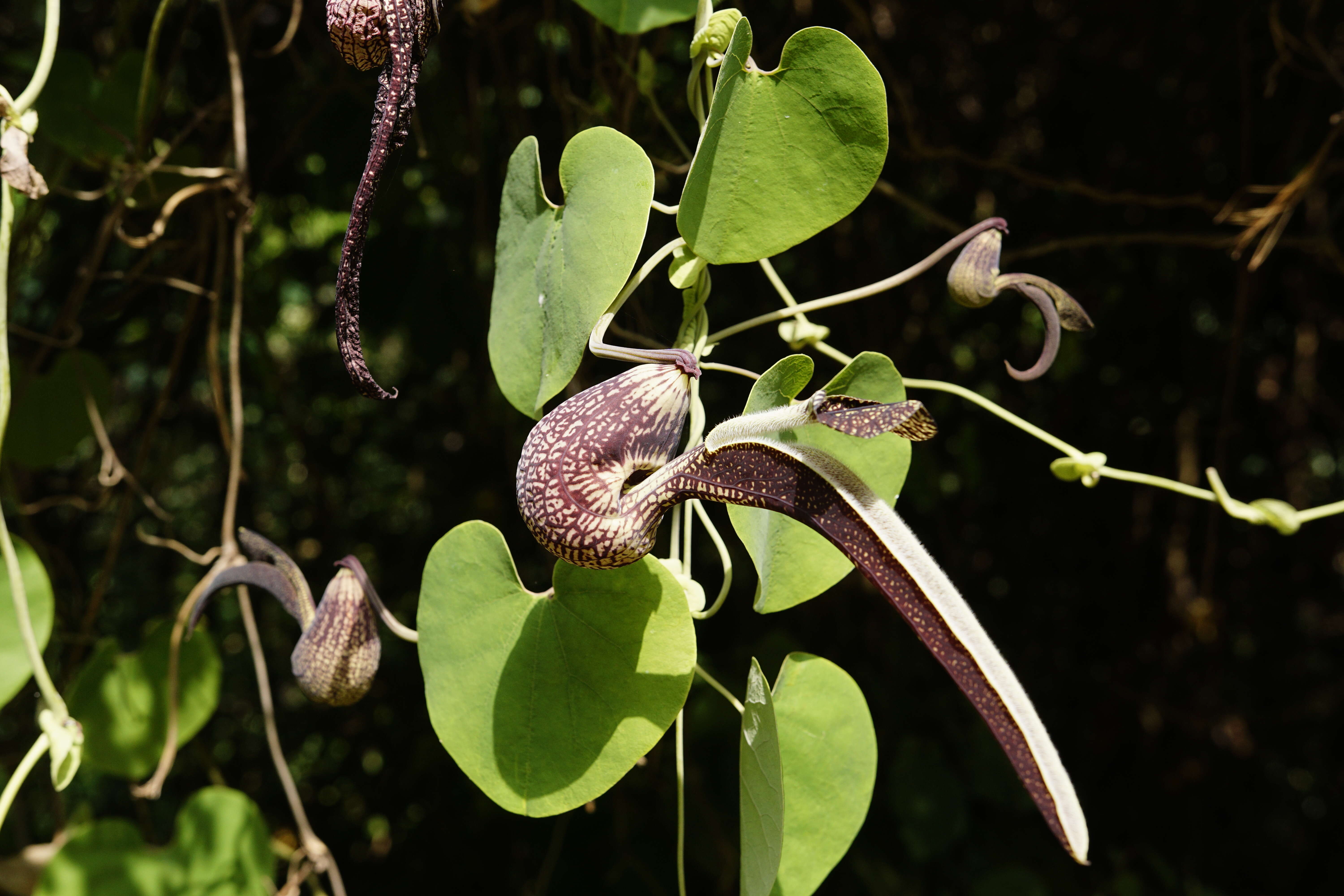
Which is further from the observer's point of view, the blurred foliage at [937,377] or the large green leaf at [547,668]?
the blurred foliage at [937,377]

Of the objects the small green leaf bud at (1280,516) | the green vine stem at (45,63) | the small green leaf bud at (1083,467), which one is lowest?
the small green leaf bud at (1083,467)

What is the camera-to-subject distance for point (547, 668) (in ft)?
1.72

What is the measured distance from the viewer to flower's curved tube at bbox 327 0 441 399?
0.43 meters

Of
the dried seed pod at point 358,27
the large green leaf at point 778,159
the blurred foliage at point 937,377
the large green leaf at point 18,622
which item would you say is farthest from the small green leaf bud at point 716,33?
the large green leaf at point 18,622

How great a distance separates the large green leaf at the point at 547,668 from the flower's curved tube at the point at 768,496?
0.25ft

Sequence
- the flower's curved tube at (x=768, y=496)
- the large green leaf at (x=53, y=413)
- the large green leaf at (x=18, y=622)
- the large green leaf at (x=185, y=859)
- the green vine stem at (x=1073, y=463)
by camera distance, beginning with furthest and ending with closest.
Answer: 1. the large green leaf at (x=53, y=413)
2. the large green leaf at (x=185, y=859)
3. the large green leaf at (x=18, y=622)
4. the green vine stem at (x=1073, y=463)
5. the flower's curved tube at (x=768, y=496)

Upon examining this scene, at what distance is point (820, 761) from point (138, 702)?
2.35 ft

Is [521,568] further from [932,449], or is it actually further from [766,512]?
[766,512]

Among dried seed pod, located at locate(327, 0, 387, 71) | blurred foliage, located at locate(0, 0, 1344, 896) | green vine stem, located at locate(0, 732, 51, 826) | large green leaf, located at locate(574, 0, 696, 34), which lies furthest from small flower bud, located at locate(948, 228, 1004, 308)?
green vine stem, located at locate(0, 732, 51, 826)

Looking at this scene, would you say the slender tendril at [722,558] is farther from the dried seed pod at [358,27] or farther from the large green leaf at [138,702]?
the large green leaf at [138,702]

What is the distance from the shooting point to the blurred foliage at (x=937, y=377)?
1.14 meters

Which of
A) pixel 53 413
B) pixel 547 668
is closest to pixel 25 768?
pixel 547 668

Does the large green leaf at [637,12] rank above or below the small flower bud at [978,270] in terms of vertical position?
above

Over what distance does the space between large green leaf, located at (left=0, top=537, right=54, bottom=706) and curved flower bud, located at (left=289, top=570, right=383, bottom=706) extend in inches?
11.9
